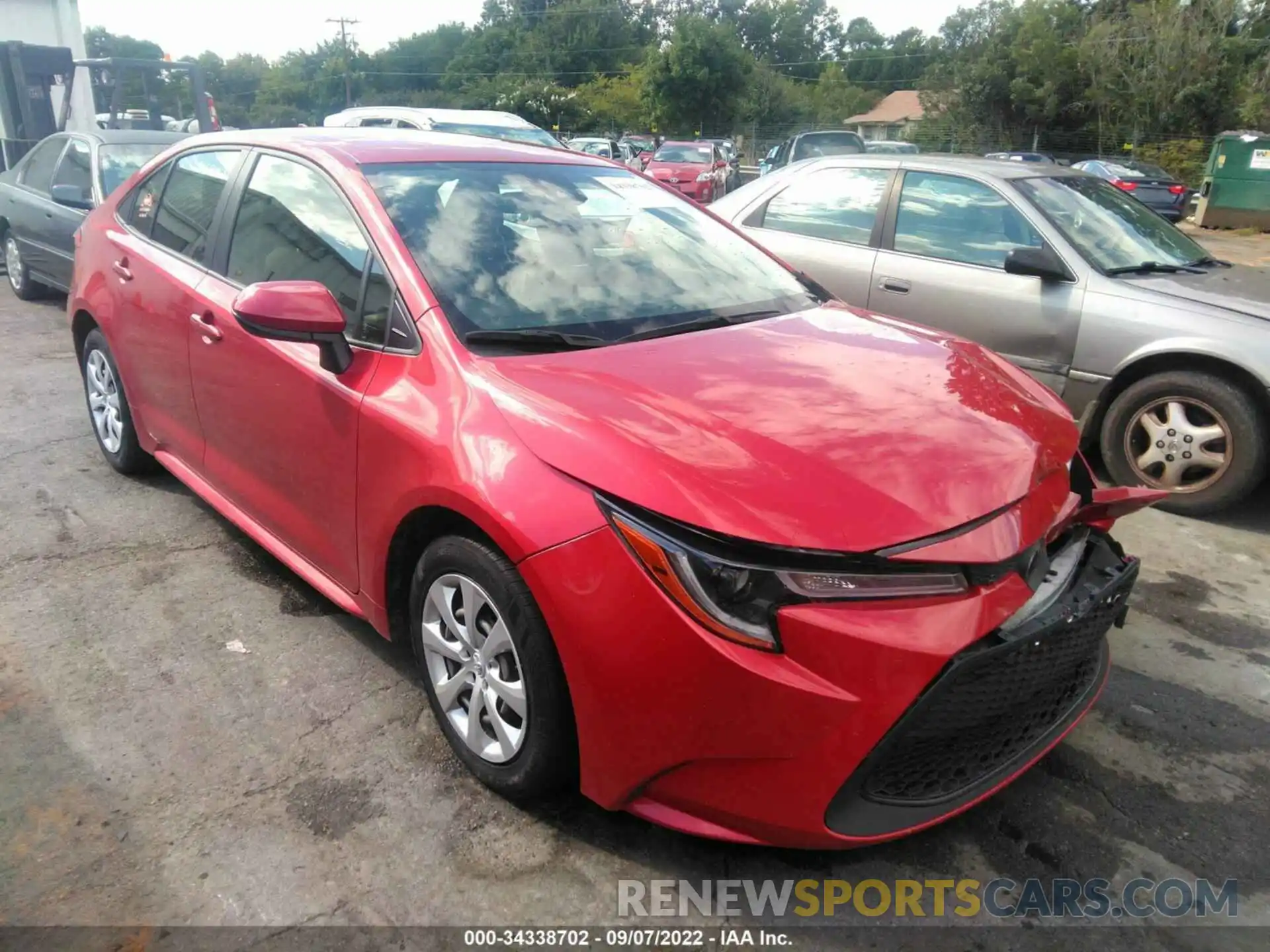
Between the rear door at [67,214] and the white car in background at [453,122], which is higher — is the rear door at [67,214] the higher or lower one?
the lower one

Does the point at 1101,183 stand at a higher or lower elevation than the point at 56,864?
higher

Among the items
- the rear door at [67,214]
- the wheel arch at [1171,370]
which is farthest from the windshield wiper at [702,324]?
the rear door at [67,214]

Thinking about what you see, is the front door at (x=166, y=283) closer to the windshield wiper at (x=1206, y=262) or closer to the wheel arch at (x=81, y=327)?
the wheel arch at (x=81, y=327)

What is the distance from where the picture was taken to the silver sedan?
176 inches

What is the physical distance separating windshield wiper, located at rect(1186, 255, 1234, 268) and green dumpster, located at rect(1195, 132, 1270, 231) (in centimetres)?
1953

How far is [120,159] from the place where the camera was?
7.62 metres

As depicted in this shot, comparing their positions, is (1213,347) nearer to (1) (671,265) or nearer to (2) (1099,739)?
(2) (1099,739)

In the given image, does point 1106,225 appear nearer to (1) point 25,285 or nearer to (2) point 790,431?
(2) point 790,431

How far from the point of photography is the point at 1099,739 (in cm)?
282

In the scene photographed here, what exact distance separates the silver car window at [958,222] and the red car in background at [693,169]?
13831 millimetres

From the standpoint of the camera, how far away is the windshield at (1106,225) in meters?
4.98

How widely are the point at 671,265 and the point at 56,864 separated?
7.86 ft

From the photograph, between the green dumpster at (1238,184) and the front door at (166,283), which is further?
the green dumpster at (1238,184)

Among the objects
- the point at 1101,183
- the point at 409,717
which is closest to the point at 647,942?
the point at 409,717
